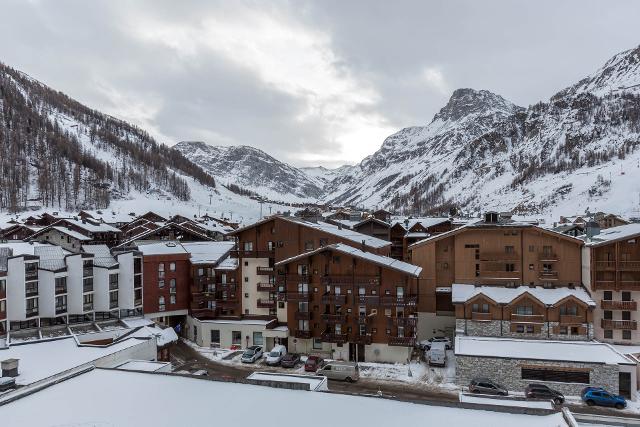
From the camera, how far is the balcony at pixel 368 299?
43031mm

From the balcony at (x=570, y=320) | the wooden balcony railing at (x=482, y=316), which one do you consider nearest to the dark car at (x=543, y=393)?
the balcony at (x=570, y=320)

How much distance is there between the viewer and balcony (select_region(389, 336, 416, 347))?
137 ft

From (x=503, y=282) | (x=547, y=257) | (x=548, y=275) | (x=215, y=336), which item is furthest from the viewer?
(x=215, y=336)

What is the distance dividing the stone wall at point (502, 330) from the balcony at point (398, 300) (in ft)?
18.3

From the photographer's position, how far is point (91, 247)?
5359 centimetres

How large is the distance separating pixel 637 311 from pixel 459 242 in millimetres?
17646

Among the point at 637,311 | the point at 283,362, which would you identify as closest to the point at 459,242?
the point at 637,311


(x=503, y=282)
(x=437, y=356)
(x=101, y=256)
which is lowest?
(x=437, y=356)

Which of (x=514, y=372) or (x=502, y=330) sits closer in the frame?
(x=514, y=372)

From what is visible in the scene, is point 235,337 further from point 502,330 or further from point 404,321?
point 502,330

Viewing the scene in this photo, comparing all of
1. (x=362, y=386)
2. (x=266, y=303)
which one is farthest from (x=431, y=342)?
(x=266, y=303)

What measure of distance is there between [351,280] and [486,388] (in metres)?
15.5

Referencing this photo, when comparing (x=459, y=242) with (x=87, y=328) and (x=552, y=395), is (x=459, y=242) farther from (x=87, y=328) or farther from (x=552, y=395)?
(x=87, y=328)

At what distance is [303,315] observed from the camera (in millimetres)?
44688
